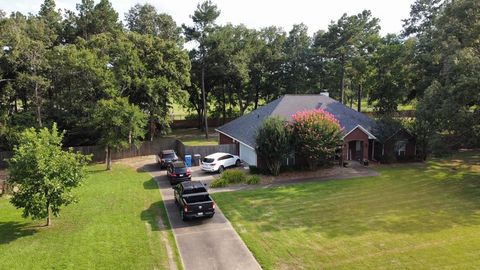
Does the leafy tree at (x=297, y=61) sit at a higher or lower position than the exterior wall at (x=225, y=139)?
higher

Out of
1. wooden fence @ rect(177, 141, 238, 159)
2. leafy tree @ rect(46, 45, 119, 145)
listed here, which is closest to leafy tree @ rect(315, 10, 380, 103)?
wooden fence @ rect(177, 141, 238, 159)

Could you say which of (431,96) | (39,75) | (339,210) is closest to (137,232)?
(339,210)

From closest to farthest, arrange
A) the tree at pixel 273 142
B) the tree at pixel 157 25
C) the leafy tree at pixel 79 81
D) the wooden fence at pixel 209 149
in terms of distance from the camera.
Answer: the tree at pixel 273 142 → the wooden fence at pixel 209 149 → the leafy tree at pixel 79 81 → the tree at pixel 157 25

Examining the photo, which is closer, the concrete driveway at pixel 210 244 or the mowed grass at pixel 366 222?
the concrete driveway at pixel 210 244

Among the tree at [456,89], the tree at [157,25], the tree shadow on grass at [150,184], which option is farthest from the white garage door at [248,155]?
the tree at [157,25]

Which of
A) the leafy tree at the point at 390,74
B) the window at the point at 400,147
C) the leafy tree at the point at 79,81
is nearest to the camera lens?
the window at the point at 400,147

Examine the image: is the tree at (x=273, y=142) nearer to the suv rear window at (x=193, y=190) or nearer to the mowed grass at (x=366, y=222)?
the mowed grass at (x=366, y=222)

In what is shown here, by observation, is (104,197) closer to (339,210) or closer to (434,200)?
(339,210)
